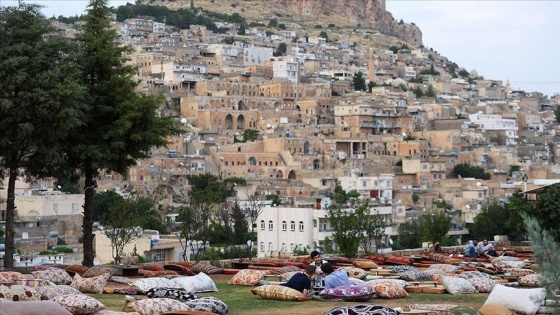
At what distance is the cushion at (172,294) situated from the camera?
384 inches

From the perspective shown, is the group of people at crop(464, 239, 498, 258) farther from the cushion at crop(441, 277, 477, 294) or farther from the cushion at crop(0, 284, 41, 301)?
the cushion at crop(0, 284, 41, 301)

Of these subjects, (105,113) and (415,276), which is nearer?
(415,276)

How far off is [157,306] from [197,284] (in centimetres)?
258

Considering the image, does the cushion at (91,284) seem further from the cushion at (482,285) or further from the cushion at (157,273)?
the cushion at (482,285)

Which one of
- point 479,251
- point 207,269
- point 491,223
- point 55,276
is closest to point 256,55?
point 491,223

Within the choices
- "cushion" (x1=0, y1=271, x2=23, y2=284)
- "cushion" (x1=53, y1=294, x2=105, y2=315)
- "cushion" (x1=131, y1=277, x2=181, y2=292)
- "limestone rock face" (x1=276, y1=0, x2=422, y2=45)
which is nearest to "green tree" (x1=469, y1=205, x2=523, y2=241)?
"cushion" (x1=131, y1=277, x2=181, y2=292)

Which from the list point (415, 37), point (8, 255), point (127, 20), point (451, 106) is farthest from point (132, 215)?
point (415, 37)

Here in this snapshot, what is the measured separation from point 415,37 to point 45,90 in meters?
139

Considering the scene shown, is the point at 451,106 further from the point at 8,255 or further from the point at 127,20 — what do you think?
the point at 8,255

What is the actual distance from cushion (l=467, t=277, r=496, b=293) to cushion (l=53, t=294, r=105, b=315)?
446cm

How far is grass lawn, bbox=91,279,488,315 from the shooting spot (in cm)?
1006

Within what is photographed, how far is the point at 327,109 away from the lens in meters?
82.4

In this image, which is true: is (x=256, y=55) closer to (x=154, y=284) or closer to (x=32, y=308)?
(x=154, y=284)

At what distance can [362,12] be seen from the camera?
145 meters
